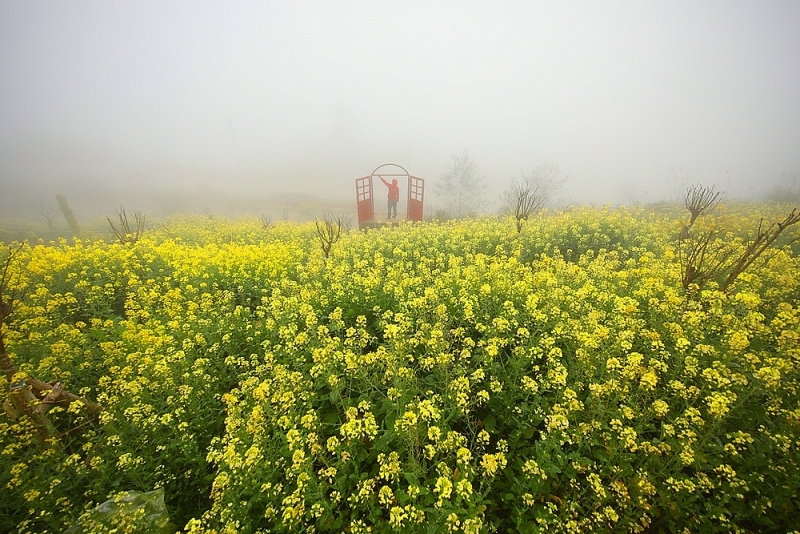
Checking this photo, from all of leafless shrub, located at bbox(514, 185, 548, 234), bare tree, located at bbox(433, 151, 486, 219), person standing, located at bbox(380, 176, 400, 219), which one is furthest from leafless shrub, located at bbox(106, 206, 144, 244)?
bare tree, located at bbox(433, 151, 486, 219)

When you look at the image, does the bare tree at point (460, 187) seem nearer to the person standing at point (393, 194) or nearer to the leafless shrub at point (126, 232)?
the person standing at point (393, 194)

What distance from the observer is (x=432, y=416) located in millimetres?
3348

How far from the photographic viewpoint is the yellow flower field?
3.13 meters

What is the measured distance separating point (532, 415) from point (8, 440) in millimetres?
6744

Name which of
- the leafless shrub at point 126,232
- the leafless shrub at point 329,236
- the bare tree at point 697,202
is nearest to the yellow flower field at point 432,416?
the leafless shrub at point 329,236

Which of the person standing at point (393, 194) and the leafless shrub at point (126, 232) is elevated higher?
the person standing at point (393, 194)

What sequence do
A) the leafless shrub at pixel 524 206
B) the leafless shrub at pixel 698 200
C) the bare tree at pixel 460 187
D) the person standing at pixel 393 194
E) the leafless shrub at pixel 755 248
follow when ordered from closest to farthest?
the leafless shrub at pixel 755 248
the leafless shrub at pixel 698 200
the leafless shrub at pixel 524 206
the person standing at pixel 393 194
the bare tree at pixel 460 187

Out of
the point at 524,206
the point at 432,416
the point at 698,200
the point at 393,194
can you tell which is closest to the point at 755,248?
the point at 432,416

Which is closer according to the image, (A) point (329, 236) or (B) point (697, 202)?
(A) point (329, 236)

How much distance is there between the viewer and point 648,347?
187 inches

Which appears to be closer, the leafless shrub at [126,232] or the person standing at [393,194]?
the leafless shrub at [126,232]

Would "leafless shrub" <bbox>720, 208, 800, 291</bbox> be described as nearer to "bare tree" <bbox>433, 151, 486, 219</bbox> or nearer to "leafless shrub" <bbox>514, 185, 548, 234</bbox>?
"leafless shrub" <bbox>514, 185, 548, 234</bbox>

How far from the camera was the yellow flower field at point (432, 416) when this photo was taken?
3.13m

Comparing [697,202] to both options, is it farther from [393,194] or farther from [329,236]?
[393,194]
